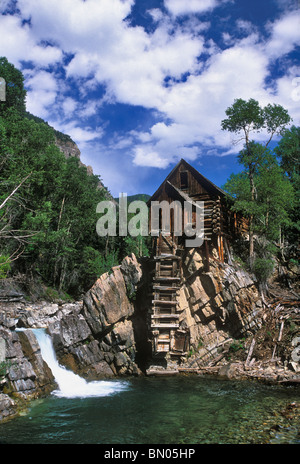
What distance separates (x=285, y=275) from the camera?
85.7ft

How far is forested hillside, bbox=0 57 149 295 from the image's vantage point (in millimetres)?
29094

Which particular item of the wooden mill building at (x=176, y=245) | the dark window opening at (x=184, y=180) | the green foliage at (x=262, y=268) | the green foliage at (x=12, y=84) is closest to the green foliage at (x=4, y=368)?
the wooden mill building at (x=176, y=245)

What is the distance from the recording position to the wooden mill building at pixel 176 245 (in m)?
20.2

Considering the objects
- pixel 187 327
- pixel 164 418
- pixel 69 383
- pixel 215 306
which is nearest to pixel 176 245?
pixel 215 306

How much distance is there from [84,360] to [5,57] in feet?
141

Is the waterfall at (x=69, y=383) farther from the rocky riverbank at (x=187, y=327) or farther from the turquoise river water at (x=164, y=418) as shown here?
the turquoise river water at (x=164, y=418)

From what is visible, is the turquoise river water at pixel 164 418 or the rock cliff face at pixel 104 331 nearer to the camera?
the turquoise river water at pixel 164 418

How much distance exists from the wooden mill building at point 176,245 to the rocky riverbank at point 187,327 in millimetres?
980

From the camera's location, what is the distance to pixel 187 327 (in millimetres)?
20938

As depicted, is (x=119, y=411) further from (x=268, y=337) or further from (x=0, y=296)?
(x=0, y=296)

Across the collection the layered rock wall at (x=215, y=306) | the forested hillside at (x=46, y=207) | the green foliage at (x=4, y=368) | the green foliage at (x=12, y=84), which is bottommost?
the green foliage at (x=4, y=368)

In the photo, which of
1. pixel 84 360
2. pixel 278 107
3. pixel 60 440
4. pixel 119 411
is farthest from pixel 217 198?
pixel 60 440

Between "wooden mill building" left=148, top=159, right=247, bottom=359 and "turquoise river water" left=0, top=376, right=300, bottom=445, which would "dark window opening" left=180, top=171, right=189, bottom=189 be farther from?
"turquoise river water" left=0, top=376, right=300, bottom=445

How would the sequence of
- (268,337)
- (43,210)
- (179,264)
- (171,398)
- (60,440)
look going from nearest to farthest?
(60,440), (171,398), (268,337), (179,264), (43,210)
